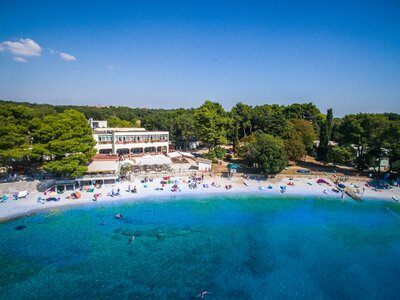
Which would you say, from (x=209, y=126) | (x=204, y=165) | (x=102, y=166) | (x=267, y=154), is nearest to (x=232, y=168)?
(x=204, y=165)

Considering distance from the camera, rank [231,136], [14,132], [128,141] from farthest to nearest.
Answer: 1. [231,136]
2. [128,141]
3. [14,132]

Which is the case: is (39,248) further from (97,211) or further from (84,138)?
(84,138)

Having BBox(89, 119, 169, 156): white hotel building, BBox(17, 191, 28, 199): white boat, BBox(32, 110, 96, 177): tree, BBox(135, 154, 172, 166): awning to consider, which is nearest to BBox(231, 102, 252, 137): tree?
BBox(89, 119, 169, 156): white hotel building

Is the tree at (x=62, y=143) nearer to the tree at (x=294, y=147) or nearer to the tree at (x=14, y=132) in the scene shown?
the tree at (x=14, y=132)

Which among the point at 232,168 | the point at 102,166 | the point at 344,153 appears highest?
the point at 344,153

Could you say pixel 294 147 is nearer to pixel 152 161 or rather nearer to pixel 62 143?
pixel 152 161

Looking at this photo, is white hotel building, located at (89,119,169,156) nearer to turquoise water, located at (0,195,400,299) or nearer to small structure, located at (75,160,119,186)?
small structure, located at (75,160,119,186)

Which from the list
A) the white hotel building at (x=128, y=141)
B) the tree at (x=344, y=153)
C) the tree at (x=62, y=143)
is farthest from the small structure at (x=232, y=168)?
the tree at (x=62, y=143)
